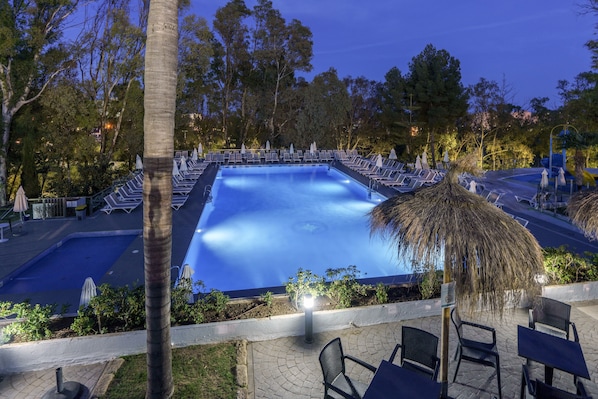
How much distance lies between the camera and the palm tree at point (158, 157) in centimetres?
305

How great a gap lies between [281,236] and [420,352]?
7.41m

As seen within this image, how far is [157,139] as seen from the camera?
3.15 metres

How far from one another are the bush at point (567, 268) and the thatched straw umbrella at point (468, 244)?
298 cm

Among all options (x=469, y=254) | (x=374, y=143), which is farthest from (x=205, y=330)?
(x=374, y=143)

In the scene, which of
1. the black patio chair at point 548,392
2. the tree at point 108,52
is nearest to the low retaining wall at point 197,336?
the black patio chair at point 548,392

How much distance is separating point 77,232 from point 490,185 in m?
15.9

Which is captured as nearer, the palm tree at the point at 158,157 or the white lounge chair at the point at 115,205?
the palm tree at the point at 158,157

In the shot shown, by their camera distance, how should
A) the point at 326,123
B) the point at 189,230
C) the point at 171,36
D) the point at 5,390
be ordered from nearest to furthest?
the point at 171,36, the point at 5,390, the point at 189,230, the point at 326,123

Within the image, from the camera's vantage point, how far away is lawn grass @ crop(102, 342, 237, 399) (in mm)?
3832

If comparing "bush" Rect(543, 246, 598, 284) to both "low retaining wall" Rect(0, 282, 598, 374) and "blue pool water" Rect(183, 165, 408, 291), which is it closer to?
"low retaining wall" Rect(0, 282, 598, 374)

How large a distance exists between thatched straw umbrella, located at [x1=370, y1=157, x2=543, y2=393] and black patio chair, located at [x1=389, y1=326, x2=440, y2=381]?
4.0 inches

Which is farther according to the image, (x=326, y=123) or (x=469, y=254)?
(x=326, y=123)

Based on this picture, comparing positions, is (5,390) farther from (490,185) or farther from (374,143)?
(374,143)

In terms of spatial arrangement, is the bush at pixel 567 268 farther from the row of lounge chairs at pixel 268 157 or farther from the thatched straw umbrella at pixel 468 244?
the row of lounge chairs at pixel 268 157
